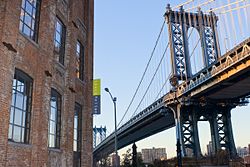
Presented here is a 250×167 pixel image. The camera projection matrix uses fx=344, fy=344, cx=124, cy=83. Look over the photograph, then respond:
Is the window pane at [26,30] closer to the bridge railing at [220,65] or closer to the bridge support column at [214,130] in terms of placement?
the bridge railing at [220,65]

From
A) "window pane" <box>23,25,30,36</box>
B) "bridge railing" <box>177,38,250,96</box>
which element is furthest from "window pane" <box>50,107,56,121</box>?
"bridge railing" <box>177,38,250,96</box>

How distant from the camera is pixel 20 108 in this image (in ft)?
40.6

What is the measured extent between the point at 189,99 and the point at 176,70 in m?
6.11

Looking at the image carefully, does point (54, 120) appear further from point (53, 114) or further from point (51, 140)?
point (51, 140)

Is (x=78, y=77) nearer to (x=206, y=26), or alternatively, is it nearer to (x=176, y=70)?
(x=176, y=70)

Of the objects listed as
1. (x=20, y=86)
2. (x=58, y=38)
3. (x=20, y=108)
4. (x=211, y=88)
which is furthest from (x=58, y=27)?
(x=211, y=88)

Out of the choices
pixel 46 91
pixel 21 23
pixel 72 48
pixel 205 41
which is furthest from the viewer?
pixel 205 41

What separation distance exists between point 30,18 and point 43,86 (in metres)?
2.79

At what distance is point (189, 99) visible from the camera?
4088cm

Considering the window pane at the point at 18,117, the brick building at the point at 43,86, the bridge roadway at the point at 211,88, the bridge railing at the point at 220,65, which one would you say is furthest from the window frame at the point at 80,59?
the bridge railing at the point at 220,65

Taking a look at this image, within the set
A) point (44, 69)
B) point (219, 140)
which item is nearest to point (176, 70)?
point (219, 140)

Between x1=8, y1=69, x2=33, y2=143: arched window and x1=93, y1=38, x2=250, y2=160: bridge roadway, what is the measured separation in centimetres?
1375

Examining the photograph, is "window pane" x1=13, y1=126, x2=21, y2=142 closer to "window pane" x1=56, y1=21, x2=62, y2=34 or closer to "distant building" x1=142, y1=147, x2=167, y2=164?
"window pane" x1=56, y1=21, x2=62, y2=34

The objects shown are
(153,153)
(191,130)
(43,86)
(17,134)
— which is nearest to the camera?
(17,134)
